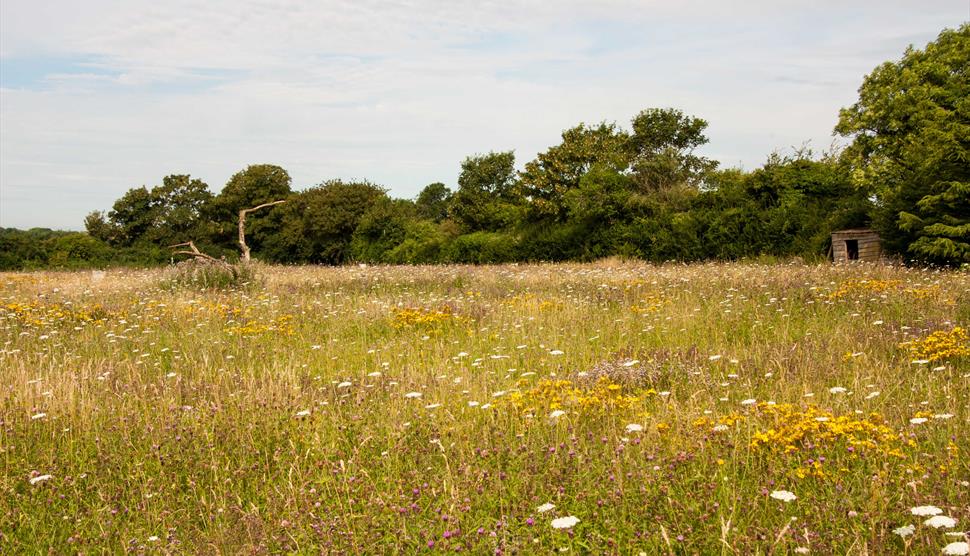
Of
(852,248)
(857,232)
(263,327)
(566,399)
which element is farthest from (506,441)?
(852,248)

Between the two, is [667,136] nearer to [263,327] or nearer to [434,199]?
[434,199]

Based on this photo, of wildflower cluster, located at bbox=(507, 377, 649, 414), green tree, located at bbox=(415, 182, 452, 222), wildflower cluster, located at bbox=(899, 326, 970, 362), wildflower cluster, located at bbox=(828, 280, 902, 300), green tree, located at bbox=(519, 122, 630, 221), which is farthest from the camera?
green tree, located at bbox=(415, 182, 452, 222)

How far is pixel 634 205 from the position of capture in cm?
2512

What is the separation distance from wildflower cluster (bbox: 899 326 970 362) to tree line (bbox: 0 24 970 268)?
10.6 meters

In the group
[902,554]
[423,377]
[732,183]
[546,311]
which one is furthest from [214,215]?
[902,554]

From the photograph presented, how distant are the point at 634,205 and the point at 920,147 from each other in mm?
9681

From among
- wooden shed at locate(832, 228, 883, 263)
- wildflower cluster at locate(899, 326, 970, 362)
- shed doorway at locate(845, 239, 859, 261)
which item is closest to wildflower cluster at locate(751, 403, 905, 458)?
wildflower cluster at locate(899, 326, 970, 362)

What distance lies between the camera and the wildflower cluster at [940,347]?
5.56 meters

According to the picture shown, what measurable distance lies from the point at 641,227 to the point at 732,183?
12.4ft

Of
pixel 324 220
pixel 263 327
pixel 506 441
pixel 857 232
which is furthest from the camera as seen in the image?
pixel 324 220

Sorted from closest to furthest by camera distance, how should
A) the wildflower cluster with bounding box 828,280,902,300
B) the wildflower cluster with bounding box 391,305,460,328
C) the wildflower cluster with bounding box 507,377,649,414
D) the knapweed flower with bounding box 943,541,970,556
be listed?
1. the knapweed flower with bounding box 943,541,970,556
2. the wildflower cluster with bounding box 507,377,649,414
3. the wildflower cluster with bounding box 391,305,460,328
4. the wildflower cluster with bounding box 828,280,902,300

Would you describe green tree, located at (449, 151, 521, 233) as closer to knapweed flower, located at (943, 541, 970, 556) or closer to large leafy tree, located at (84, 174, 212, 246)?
large leafy tree, located at (84, 174, 212, 246)

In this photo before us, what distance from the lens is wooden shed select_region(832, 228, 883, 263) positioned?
18359mm

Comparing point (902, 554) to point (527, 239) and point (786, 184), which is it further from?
point (527, 239)
